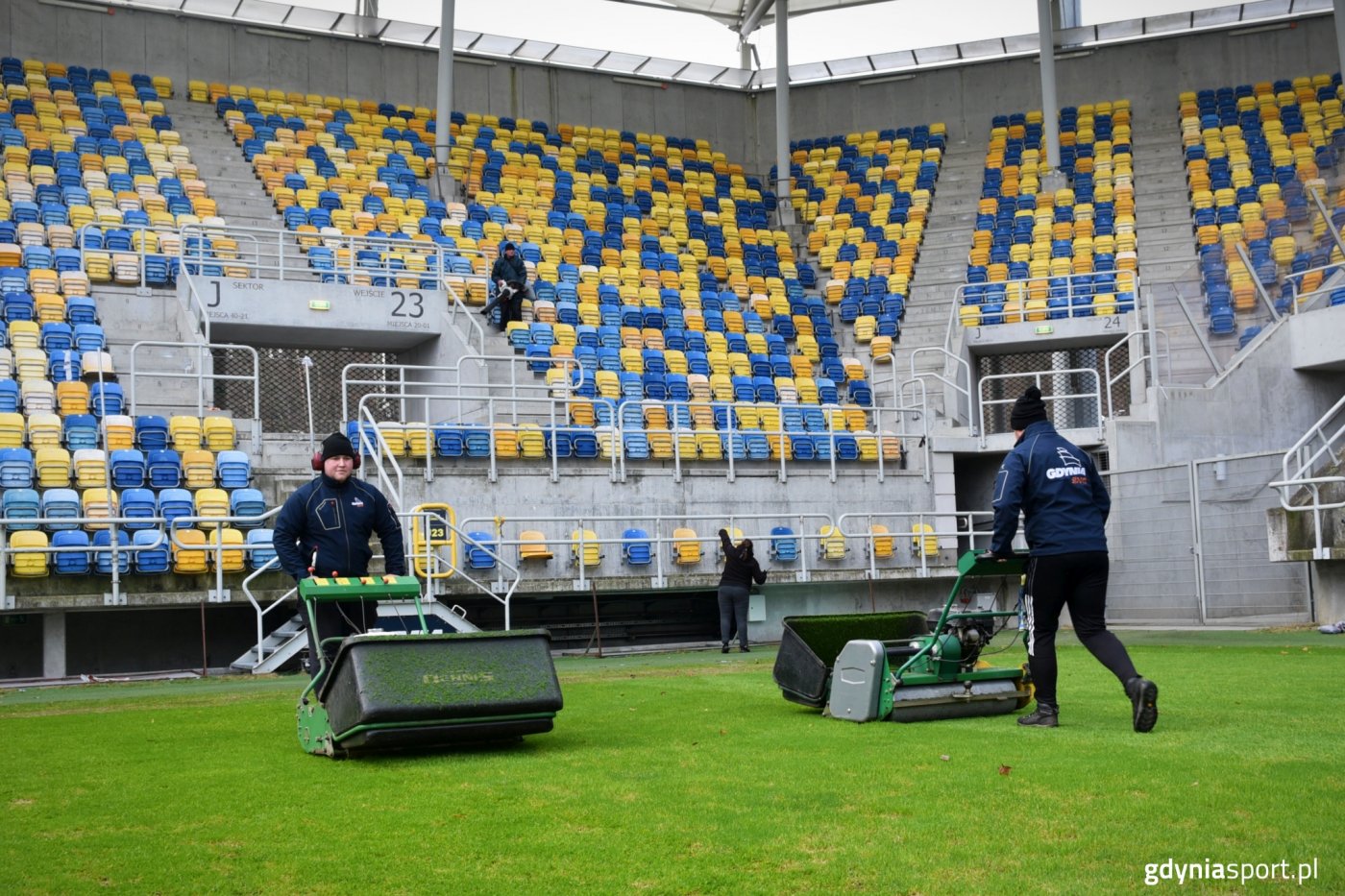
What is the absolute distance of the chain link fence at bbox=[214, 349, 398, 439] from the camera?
23.1 metres

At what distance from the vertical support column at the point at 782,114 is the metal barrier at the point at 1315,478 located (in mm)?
15097

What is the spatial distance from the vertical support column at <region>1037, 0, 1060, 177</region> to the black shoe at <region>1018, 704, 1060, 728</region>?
25.0 m

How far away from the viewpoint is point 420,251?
1011 inches

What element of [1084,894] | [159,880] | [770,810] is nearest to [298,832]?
[159,880]

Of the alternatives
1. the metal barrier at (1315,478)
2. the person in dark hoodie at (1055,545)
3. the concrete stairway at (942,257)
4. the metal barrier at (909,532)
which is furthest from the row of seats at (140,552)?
the concrete stairway at (942,257)

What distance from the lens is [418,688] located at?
7078 millimetres

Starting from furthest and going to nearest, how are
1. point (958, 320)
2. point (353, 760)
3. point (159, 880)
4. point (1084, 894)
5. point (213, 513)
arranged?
point (958, 320) < point (213, 513) < point (353, 760) < point (159, 880) < point (1084, 894)

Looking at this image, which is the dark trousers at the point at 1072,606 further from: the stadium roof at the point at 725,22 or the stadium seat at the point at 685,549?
the stadium roof at the point at 725,22

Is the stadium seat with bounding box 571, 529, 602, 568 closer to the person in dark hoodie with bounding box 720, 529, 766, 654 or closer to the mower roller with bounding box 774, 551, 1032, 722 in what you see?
Answer: the person in dark hoodie with bounding box 720, 529, 766, 654

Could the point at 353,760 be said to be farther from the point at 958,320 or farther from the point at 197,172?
the point at 197,172

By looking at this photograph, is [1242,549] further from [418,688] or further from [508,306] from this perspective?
[418,688]

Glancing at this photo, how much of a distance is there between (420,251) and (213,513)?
34.3 ft

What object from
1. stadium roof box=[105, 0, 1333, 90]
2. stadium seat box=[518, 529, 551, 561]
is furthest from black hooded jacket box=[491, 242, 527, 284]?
stadium roof box=[105, 0, 1333, 90]

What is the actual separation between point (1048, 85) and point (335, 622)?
26.2 metres
